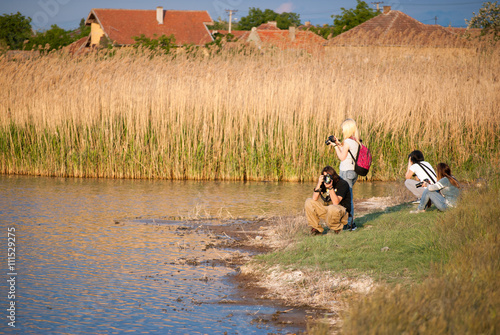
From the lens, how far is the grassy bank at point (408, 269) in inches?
139

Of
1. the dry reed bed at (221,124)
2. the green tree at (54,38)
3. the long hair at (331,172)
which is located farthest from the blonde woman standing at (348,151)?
the green tree at (54,38)

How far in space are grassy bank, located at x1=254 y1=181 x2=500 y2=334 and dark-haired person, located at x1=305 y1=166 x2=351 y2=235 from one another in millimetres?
234

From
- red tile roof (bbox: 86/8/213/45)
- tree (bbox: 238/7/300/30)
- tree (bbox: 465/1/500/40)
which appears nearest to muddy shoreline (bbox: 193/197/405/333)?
tree (bbox: 465/1/500/40)

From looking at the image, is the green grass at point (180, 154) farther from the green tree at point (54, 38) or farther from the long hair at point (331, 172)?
the green tree at point (54, 38)

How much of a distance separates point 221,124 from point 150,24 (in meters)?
38.5

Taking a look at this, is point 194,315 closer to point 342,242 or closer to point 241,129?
point 342,242

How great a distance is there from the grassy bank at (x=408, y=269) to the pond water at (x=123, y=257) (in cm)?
73

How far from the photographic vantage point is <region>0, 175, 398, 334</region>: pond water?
202 inches

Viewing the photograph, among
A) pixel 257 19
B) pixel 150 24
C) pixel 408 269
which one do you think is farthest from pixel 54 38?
pixel 257 19

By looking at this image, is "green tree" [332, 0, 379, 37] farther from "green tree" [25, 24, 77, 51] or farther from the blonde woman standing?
the blonde woman standing

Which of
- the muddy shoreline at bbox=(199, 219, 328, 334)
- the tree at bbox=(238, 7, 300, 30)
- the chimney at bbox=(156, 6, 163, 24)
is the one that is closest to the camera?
the muddy shoreline at bbox=(199, 219, 328, 334)

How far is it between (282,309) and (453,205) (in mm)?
3384

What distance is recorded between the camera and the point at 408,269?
5688mm

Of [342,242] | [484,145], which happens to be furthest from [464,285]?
[484,145]
